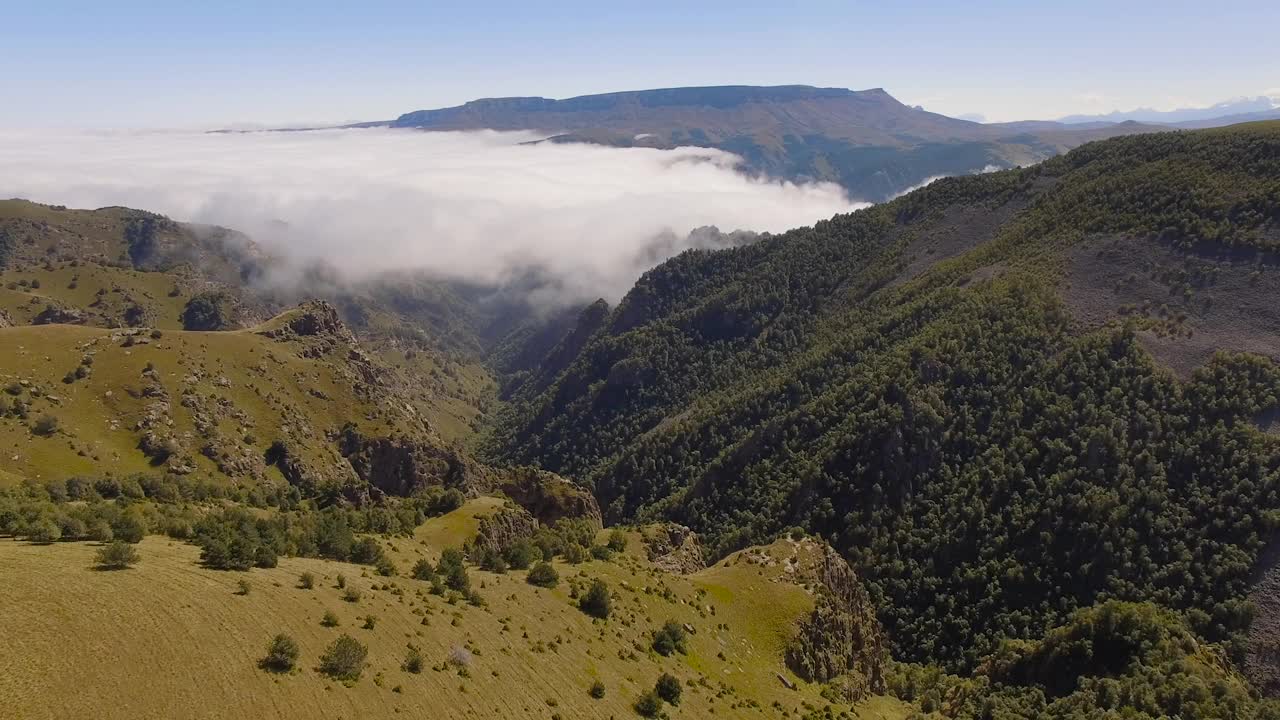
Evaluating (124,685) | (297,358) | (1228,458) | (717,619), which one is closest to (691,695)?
(717,619)

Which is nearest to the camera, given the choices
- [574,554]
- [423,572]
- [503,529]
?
[423,572]

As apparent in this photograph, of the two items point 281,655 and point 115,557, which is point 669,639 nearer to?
point 281,655

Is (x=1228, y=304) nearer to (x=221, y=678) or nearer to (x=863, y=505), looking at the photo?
(x=863, y=505)

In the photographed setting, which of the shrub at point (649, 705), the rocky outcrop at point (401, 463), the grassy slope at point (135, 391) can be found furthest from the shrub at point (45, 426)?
the shrub at point (649, 705)

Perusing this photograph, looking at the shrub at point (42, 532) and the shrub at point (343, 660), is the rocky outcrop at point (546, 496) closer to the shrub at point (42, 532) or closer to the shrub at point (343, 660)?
the shrub at point (42, 532)

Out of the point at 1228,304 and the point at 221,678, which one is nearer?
the point at 221,678

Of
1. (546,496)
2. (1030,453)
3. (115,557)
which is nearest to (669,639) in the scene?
(115,557)
